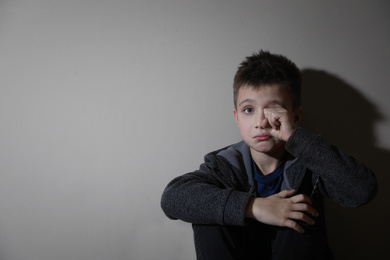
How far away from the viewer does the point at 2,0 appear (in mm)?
941

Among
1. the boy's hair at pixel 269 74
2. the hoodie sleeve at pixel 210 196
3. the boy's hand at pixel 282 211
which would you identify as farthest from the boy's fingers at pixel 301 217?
the boy's hair at pixel 269 74

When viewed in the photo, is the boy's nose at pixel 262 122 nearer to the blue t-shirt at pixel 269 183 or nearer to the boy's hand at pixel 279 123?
the boy's hand at pixel 279 123

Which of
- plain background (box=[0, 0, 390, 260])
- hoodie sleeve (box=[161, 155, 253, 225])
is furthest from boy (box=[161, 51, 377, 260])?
plain background (box=[0, 0, 390, 260])

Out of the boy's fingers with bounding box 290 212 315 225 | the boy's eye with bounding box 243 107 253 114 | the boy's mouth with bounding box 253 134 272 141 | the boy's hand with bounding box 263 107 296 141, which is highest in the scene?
the boy's eye with bounding box 243 107 253 114

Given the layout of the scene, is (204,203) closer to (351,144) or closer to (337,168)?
(337,168)

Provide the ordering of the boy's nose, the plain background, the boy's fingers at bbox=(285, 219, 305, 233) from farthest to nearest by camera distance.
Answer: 1. the plain background
2. the boy's nose
3. the boy's fingers at bbox=(285, 219, 305, 233)

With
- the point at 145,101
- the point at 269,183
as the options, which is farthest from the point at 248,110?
the point at 145,101

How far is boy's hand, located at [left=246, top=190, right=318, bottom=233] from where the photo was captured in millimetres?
638

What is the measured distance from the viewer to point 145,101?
956 mm

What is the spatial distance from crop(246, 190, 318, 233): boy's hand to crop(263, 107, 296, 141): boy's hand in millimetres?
175

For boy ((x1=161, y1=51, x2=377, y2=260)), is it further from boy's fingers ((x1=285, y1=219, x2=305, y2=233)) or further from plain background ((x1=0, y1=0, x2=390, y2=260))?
plain background ((x1=0, y1=0, x2=390, y2=260))

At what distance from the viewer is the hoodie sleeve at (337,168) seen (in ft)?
2.15

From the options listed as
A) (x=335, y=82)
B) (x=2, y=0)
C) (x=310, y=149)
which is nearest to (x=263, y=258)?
(x=310, y=149)

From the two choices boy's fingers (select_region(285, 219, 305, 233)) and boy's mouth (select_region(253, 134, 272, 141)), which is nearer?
boy's fingers (select_region(285, 219, 305, 233))
